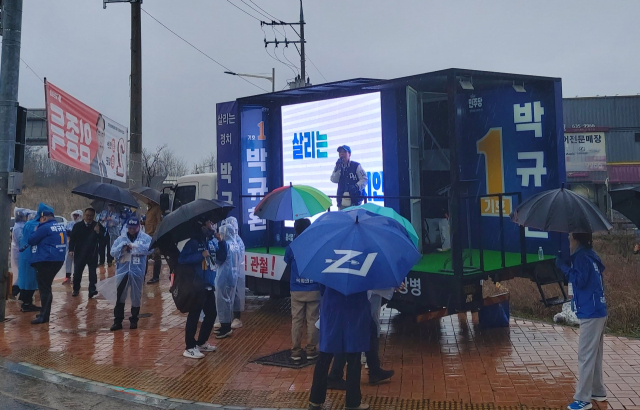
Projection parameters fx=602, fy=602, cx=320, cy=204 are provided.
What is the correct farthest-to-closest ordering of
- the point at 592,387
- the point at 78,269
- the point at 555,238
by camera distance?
1. the point at 78,269
2. the point at 555,238
3. the point at 592,387

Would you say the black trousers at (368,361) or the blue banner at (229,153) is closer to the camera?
the black trousers at (368,361)

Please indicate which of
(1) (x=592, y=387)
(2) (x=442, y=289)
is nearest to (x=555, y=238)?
(2) (x=442, y=289)

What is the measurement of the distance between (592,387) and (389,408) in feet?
6.34

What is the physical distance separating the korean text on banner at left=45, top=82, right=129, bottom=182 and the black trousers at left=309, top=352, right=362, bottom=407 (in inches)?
260

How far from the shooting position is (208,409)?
605 cm

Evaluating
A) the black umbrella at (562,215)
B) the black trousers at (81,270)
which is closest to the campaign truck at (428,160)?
the black umbrella at (562,215)

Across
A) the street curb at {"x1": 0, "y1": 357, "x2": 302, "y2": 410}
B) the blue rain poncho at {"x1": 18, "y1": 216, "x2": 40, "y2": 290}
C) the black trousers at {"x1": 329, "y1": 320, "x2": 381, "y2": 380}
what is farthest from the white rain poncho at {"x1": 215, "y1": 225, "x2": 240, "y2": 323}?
the blue rain poncho at {"x1": 18, "y1": 216, "x2": 40, "y2": 290}

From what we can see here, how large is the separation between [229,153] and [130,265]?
2.93 metres

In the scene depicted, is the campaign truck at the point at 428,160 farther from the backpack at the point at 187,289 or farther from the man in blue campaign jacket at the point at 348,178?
the backpack at the point at 187,289

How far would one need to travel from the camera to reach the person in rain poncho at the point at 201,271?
24.8ft

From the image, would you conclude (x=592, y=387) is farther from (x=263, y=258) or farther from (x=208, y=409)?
(x=263, y=258)

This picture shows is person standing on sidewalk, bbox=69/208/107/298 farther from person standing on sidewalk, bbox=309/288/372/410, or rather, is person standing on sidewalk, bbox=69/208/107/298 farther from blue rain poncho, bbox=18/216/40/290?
person standing on sidewalk, bbox=309/288/372/410

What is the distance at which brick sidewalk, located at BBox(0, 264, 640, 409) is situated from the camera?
6.19m

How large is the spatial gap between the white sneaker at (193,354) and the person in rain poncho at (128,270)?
2.05 meters
